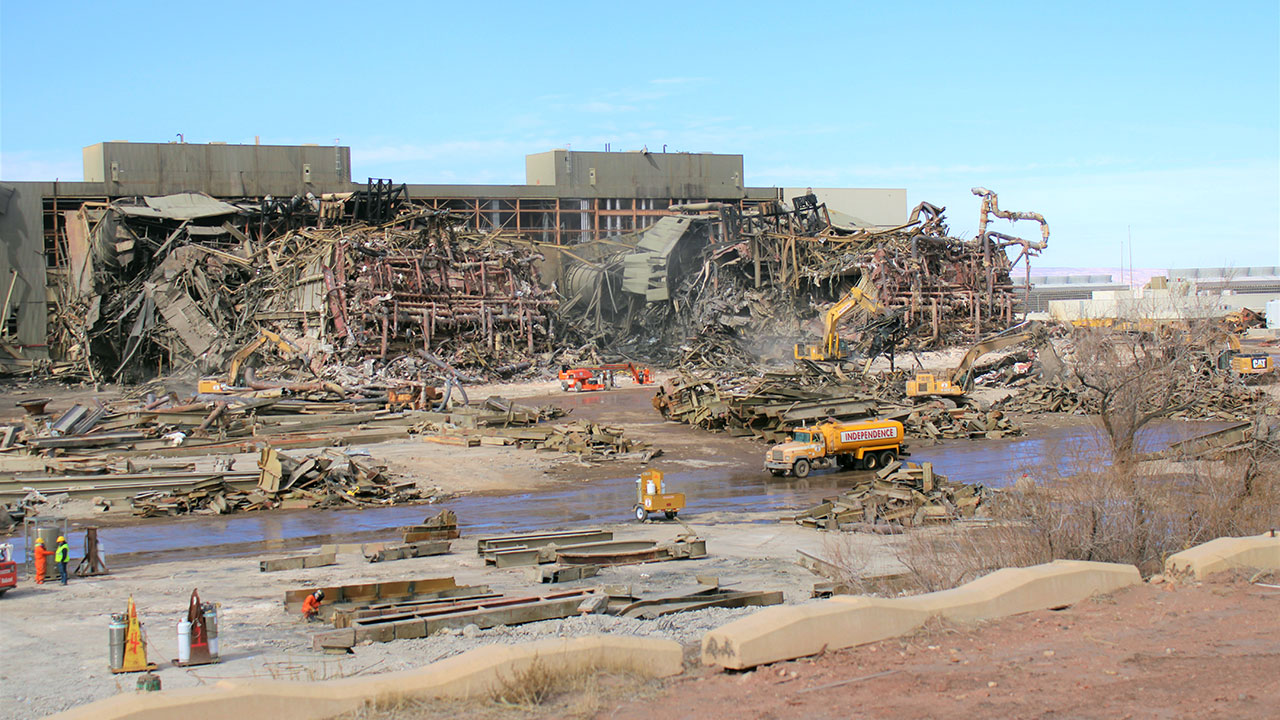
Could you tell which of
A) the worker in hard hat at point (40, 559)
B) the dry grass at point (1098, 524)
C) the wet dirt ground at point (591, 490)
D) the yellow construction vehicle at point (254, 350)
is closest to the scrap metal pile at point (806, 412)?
the wet dirt ground at point (591, 490)

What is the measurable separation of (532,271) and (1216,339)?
3085cm

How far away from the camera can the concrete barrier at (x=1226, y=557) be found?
12.9 meters

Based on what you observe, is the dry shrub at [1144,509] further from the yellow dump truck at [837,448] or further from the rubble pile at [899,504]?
the yellow dump truck at [837,448]

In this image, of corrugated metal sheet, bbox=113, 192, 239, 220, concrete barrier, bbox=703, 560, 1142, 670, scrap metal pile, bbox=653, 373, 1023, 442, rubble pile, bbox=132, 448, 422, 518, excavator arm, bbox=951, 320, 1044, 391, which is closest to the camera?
concrete barrier, bbox=703, 560, 1142, 670

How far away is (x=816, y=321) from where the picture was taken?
62.3 metres

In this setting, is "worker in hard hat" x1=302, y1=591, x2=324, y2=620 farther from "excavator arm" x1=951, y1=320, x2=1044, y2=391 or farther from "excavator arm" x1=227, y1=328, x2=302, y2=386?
"excavator arm" x1=227, y1=328, x2=302, y2=386

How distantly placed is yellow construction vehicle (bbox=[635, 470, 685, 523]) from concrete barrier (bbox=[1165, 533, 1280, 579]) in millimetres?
10544

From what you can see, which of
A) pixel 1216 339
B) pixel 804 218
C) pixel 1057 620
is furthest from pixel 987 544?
pixel 804 218

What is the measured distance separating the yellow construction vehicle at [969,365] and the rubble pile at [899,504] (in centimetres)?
1638

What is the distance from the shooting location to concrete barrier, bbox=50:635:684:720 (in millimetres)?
8055

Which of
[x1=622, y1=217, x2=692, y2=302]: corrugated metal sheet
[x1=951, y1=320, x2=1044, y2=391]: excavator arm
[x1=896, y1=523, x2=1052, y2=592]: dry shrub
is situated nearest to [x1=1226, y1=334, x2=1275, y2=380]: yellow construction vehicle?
[x1=951, y1=320, x2=1044, y2=391]: excavator arm

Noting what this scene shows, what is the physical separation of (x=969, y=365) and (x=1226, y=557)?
31.1m

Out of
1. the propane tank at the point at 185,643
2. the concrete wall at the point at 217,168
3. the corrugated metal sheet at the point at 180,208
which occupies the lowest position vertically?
the propane tank at the point at 185,643

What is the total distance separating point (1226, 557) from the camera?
1303 centimetres
